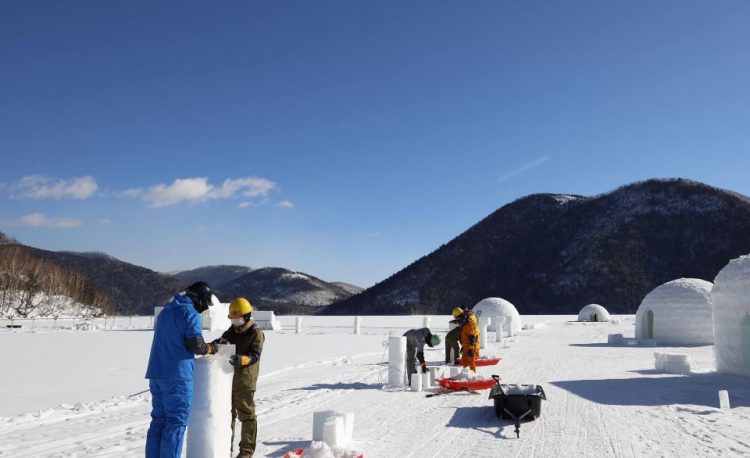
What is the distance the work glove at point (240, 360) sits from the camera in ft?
18.2

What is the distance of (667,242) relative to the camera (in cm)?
9969

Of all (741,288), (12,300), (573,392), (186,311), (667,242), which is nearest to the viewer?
(186,311)

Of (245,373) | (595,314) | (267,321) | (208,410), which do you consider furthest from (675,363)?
(595,314)

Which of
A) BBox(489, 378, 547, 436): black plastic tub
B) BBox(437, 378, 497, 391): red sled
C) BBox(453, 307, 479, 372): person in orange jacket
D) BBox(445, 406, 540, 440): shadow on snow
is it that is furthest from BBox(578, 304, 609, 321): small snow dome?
BBox(489, 378, 547, 436): black plastic tub

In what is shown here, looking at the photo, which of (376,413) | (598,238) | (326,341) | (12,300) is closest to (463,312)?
(376,413)

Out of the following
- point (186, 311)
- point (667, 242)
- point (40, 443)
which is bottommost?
point (40, 443)

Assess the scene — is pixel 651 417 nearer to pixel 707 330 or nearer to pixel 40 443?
pixel 40 443

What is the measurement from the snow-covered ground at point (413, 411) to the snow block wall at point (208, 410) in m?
1.33

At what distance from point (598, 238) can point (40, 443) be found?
108465mm

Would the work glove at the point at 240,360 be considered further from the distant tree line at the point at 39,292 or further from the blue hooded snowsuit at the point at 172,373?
Result: the distant tree line at the point at 39,292

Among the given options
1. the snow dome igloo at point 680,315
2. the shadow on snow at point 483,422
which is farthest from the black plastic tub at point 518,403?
the snow dome igloo at point 680,315

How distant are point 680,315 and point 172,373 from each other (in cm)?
2520

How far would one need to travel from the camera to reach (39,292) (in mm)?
60438

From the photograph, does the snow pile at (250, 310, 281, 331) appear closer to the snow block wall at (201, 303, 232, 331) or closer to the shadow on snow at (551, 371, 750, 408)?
the snow block wall at (201, 303, 232, 331)
